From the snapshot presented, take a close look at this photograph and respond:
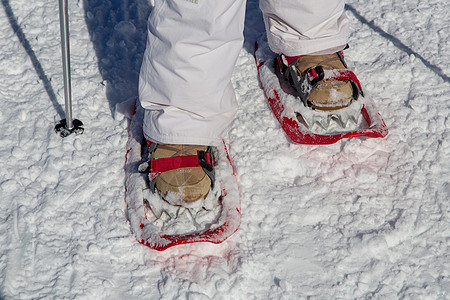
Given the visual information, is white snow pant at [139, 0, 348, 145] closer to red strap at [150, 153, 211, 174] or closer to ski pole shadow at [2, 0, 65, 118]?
red strap at [150, 153, 211, 174]

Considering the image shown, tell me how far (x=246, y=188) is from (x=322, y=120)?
46 centimetres

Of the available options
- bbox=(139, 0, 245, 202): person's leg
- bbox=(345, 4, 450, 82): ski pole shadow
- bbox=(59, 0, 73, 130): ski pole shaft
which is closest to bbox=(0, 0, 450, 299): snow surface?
bbox=(345, 4, 450, 82): ski pole shadow

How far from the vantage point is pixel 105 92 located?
7.52ft

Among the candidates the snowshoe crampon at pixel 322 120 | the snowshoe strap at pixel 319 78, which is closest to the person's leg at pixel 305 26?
the snowshoe strap at pixel 319 78

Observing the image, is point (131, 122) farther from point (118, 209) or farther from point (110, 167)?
point (118, 209)

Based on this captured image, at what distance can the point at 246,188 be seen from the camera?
1952 mm

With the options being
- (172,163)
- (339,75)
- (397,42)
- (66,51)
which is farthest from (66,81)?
(397,42)

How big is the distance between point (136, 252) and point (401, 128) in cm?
128

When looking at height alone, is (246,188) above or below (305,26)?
below

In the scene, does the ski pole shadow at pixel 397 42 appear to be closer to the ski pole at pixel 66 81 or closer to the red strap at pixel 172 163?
the red strap at pixel 172 163

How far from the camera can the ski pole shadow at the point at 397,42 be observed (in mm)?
2439

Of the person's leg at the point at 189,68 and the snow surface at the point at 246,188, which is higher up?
the person's leg at the point at 189,68

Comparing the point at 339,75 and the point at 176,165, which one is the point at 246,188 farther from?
the point at 339,75

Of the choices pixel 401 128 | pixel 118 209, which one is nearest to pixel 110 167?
pixel 118 209
